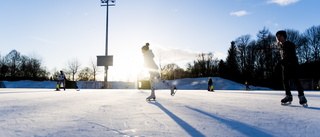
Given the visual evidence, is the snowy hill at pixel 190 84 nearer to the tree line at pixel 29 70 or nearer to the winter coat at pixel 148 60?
the tree line at pixel 29 70

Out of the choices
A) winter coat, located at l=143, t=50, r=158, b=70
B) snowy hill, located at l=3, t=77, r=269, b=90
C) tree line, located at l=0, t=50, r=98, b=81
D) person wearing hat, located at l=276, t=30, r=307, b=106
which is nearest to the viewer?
person wearing hat, located at l=276, t=30, r=307, b=106

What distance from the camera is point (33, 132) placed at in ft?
4.95

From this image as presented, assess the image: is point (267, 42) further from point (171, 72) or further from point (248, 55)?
point (171, 72)

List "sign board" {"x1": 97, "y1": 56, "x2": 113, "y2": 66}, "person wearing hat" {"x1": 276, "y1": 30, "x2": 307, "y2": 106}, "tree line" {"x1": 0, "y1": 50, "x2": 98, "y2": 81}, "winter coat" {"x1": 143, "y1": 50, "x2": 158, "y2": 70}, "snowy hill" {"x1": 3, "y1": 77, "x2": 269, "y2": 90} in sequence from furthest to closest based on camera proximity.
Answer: "tree line" {"x1": 0, "y1": 50, "x2": 98, "y2": 81}, "snowy hill" {"x1": 3, "y1": 77, "x2": 269, "y2": 90}, "sign board" {"x1": 97, "y1": 56, "x2": 113, "y2": 66}, "winter coat" {"x1": 143, "y1": 50, "x2": 158, "y2": 70}, "person wearing hat" {"x1": 276, "y1": 30, "x2": 307, "y2": 106}

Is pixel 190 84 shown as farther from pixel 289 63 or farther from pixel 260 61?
pixel 289 63

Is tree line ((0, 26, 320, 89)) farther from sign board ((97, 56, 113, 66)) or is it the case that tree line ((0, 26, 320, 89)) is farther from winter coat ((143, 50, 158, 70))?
winter coat ((143, 50, 158, 70))

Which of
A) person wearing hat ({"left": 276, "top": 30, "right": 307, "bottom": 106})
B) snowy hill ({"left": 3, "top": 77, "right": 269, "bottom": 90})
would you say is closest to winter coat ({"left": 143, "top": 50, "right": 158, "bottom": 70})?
person wearing hat ({"left": 276, "top": 30, "right": 307, "bottom": 106})

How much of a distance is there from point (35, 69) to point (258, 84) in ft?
175

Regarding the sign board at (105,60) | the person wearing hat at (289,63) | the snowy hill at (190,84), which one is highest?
the sign board at (105,60)

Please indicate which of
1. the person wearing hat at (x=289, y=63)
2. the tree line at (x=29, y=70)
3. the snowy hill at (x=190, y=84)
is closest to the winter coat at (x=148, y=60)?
the person wearing hat at (x=289, y=63)

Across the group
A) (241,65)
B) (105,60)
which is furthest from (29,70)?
(241,65)

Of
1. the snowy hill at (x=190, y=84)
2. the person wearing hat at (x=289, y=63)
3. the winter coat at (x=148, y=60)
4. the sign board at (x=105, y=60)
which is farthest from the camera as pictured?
the snowy hill at (x=190, y=84)

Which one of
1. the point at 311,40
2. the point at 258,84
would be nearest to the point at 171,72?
the point at 258,84

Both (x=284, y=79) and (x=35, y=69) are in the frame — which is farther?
(x=35, y=69)
